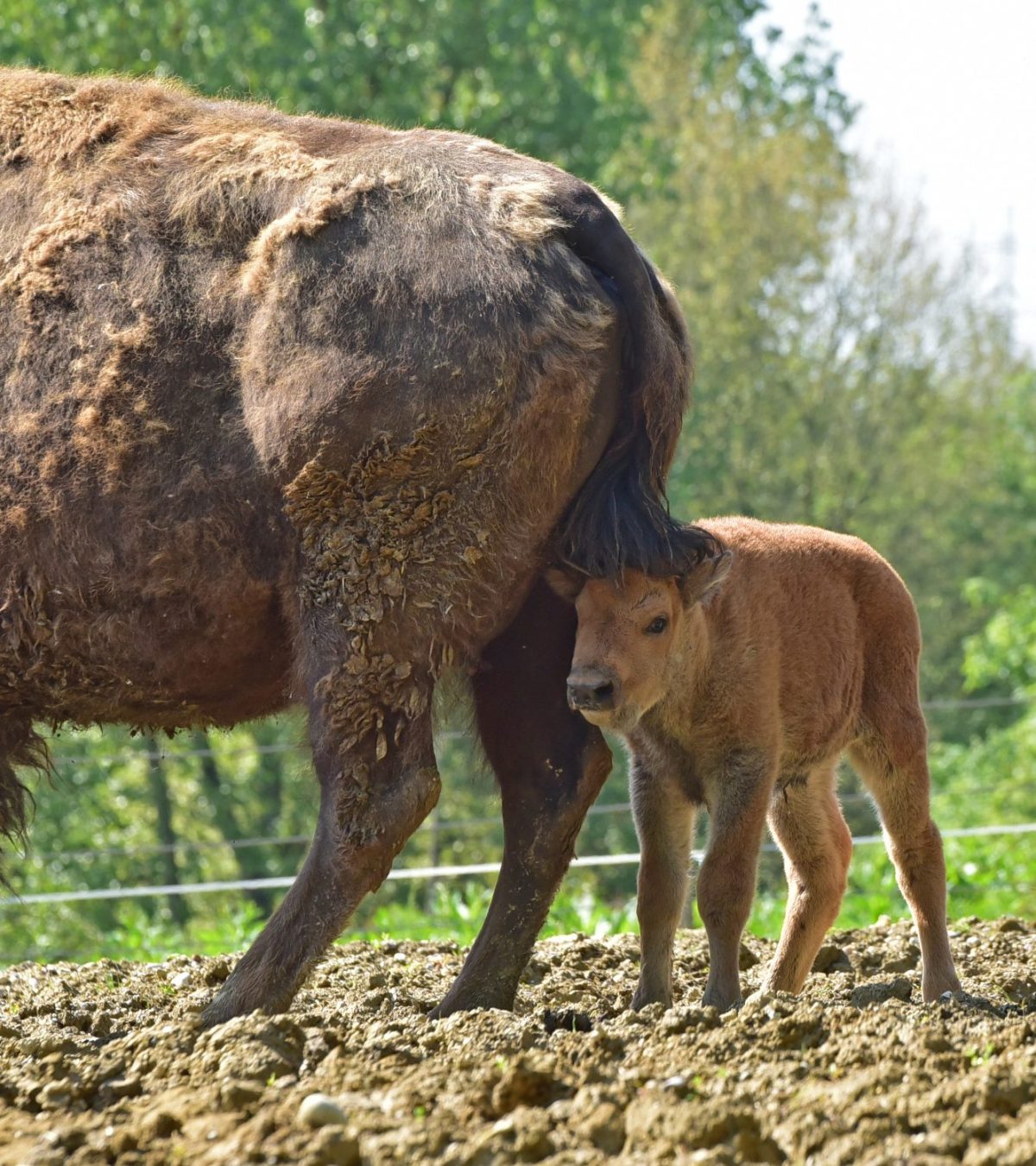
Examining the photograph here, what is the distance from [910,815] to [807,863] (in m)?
0.43

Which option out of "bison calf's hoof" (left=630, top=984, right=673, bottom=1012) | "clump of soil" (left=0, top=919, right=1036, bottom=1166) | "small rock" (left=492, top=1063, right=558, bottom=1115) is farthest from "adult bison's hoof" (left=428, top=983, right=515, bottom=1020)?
"small rock" (left=492, top=1063, right=558, bottom=1115)

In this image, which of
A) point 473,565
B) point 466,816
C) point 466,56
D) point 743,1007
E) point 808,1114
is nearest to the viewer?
point 808,1114

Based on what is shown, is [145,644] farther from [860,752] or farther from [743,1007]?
[860,752]

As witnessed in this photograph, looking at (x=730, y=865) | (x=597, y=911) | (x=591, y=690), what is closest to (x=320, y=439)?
(x=591, y=690)

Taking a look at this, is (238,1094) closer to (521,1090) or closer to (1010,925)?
(521,1090)

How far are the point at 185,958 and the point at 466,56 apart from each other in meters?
14.6

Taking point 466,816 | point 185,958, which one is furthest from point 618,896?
point 185,958

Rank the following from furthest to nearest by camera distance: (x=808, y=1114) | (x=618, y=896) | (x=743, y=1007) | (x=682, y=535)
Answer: (x=618, y=896)
(x=682, y=535)
(x=743, y=1007)
(x=808, y=1114)

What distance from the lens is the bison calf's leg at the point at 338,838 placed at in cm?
421

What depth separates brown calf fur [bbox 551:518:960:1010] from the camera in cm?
491

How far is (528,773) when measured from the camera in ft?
15.9

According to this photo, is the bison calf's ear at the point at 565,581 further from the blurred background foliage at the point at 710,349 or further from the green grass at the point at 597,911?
the blurred background foliage at the point at 710,349

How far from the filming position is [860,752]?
18.9 ft

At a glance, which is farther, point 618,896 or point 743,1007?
point 618,896
